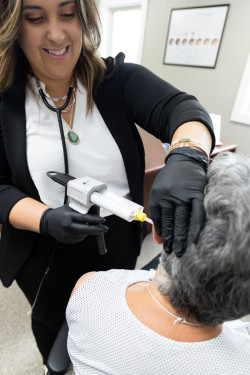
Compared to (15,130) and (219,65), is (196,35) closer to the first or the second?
(219,65)

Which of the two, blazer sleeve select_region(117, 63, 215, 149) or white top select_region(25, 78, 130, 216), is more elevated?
blazer sleeve select_region(117, 63, 215, 149)

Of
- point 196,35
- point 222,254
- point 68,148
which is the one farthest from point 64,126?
point 196,35

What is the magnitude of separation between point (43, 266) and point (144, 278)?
372 millimetres

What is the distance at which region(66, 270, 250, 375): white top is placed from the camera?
1.74ft

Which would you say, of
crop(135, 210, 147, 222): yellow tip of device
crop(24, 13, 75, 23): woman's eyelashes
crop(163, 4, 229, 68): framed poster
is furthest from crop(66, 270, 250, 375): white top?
crop(163, 4, 229, 68): framed poster

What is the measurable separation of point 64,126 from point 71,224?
1.04 ft

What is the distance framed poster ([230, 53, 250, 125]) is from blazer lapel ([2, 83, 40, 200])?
251 cm

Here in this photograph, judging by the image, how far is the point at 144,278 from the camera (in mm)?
725

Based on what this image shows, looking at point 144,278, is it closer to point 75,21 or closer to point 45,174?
point 45,174

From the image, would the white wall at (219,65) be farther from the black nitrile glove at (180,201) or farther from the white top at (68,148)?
the black nitrile glove at (180,201)

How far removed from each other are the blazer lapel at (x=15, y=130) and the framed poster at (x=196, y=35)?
2.64m

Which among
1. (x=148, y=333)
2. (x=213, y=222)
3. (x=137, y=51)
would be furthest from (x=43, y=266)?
(x=137, y=51)

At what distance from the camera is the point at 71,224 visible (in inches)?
25.5

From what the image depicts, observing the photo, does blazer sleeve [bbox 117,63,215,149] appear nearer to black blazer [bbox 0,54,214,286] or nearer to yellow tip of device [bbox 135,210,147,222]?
black blazer [bbox 0,54,214,286]
